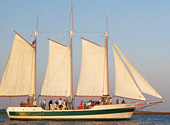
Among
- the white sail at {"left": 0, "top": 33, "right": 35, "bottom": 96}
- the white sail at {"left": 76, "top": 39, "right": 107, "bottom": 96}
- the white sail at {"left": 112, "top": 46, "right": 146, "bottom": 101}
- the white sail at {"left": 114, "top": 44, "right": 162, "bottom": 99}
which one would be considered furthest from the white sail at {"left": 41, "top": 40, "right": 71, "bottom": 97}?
the white sail at {"left": 114, "top": 44, "right": 162, "bottom": 99}

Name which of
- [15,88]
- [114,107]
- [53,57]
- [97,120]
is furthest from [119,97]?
[15,88]

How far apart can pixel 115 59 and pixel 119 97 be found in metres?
5.92

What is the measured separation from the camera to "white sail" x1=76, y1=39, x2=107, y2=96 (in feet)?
161

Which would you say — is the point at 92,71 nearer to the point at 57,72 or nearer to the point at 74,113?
the point at 57,72

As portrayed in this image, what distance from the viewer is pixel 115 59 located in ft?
159

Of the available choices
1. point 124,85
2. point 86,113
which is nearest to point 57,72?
point 86,113

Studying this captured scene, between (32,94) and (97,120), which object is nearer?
(97,120)

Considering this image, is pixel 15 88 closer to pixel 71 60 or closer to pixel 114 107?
pixel 71 60

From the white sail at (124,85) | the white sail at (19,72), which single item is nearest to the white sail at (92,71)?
the white sail at (124,85)

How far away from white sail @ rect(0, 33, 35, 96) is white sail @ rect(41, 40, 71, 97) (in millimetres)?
3214

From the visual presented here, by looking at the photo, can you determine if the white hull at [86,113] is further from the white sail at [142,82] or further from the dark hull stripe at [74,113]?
the white sail at [142,82]

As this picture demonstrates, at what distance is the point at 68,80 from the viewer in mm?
51188

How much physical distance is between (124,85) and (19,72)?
17.3 metres

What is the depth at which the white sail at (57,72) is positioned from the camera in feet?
165
